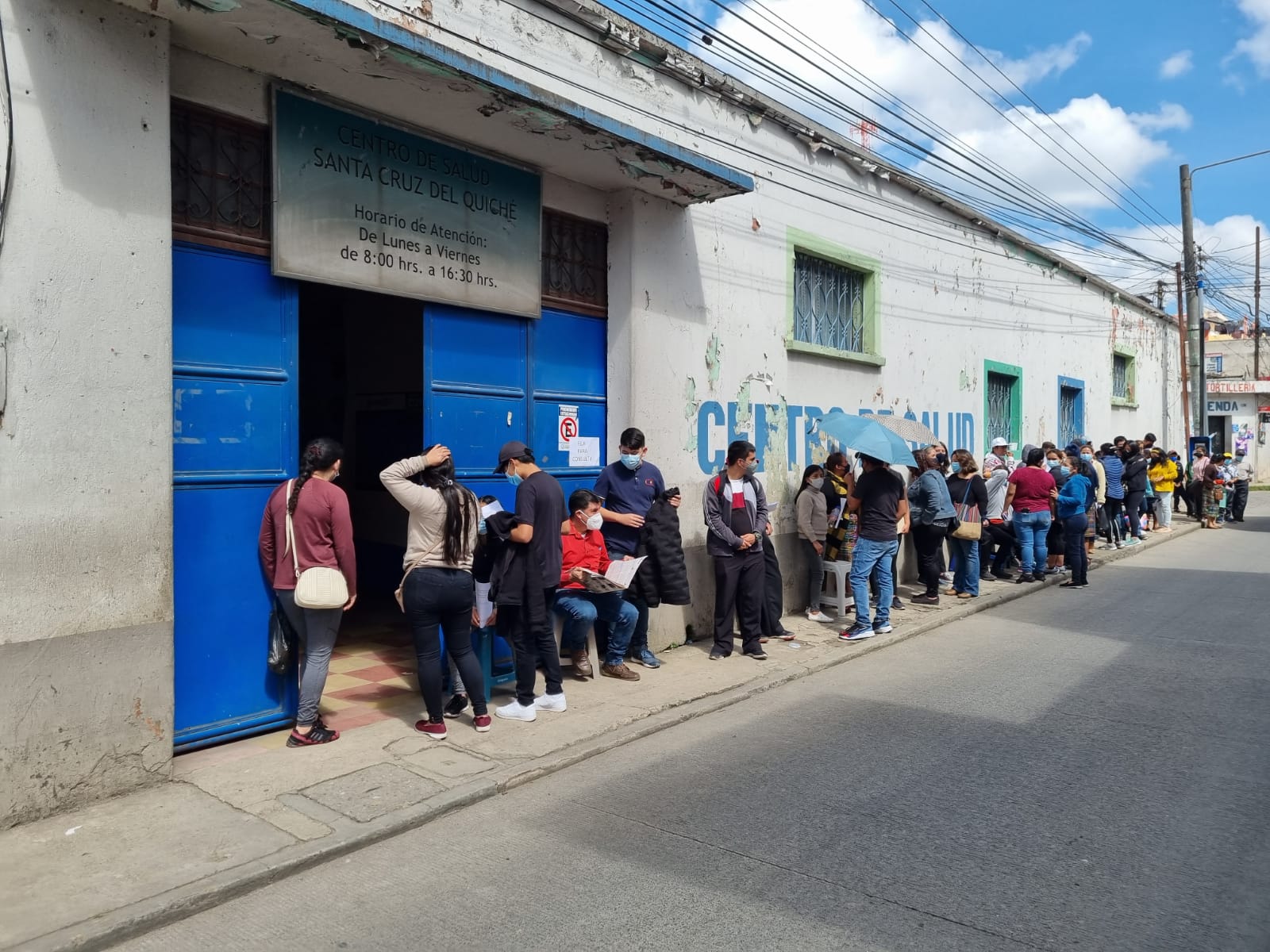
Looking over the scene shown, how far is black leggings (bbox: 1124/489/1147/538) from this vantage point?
16281 mm

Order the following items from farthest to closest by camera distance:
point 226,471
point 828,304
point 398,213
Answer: point 828,304
point 398,213
point 226,471

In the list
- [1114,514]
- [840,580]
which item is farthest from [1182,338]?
[840,580]

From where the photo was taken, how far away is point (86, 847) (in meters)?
3.98

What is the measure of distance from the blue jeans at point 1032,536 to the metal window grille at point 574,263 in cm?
671

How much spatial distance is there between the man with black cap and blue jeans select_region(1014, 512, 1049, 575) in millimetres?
7855

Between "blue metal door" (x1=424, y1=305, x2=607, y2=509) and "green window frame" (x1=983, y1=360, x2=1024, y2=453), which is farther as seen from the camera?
"green window frame" (x1=983, y1=360, x2=1024, y2=453)

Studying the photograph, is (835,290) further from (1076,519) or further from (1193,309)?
(1193,309)

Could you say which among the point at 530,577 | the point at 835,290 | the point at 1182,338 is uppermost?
the point at 1182,338

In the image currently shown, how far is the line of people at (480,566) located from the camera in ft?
17.3

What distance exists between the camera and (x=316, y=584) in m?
5.15

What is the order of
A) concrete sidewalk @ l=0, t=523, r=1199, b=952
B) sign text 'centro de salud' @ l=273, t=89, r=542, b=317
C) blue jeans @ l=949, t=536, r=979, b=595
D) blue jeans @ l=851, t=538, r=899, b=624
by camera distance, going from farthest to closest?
blue jeans @ l=949, t=536, r=979, b=595 → blue jeans @ l=851, t=538, r=899, b=624 → sign text 'centro de salud' @ l=273, t=89, r=542, b=317 → concrete sidewalk @ l=0, t=523, r=1199, b=952

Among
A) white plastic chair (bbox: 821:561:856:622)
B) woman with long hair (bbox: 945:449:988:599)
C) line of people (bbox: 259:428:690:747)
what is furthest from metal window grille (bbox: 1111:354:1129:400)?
line of people (bbox: 259:428:690:747)

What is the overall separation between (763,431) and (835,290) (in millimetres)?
2546

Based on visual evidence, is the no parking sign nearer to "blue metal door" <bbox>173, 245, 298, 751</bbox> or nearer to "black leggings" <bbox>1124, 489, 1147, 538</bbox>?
"blue metal door" <bbox>173, 245, 298, 751</bbox>
